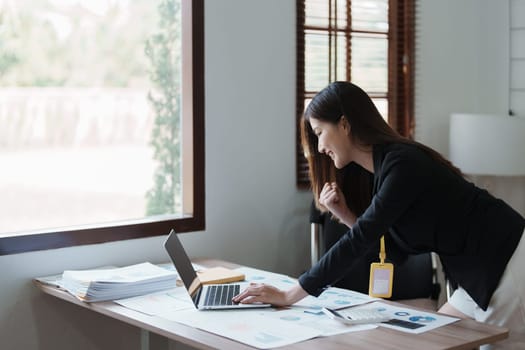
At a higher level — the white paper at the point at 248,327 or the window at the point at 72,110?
the window at the point at 72,110

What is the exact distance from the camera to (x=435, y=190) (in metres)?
2.32

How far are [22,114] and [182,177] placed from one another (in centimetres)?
193

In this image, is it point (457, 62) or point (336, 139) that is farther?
point (457, 62)

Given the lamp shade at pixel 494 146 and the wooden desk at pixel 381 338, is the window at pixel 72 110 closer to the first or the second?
the lamp shade at pixel 494 146

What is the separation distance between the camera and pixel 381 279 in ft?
8.54

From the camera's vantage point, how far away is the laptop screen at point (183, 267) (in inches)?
99.8

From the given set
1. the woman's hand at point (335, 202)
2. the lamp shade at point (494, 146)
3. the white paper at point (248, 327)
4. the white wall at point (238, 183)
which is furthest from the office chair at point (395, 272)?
the white paper at point (248, 327)

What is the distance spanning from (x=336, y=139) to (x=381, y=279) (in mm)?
488

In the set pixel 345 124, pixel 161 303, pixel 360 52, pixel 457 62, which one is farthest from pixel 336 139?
pixel 457 62

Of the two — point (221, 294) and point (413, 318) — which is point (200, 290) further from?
point (413, 318)

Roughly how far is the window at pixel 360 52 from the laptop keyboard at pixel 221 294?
1169mm

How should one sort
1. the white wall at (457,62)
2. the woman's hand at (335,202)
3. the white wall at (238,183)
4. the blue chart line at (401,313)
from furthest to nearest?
the white wall at (457,62) → the white wall at (238,183) → the woman's hand at (335,202) → the blue chart line at (401,313)

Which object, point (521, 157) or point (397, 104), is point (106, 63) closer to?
point (397, 104)

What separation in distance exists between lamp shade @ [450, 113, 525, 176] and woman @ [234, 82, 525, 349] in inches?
64.3
